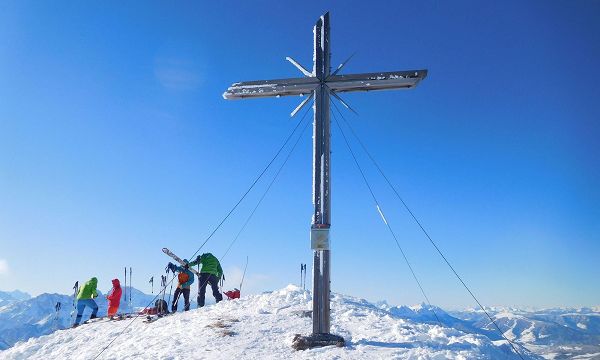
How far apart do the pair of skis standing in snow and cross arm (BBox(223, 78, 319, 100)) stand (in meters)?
8.73

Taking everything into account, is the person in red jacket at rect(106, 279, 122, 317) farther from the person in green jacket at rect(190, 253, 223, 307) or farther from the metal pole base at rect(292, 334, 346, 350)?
the metal pole base at rect(292, 334, 346, 350)

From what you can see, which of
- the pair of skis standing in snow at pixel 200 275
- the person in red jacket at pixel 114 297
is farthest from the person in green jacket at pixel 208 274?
the person in red jacket at pixel 114 297

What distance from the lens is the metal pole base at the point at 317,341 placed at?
36.2ft

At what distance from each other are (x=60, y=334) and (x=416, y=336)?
44.9 ft

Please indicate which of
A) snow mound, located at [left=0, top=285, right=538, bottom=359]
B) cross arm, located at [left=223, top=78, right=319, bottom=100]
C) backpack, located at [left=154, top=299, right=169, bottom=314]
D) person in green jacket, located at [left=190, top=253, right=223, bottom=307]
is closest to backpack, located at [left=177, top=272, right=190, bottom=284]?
person in green jacket, located at [left=190, top=253, right=223, bottom=307]

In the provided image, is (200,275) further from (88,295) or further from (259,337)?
(259,337)

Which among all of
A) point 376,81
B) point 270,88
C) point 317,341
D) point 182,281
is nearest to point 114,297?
point 182,281

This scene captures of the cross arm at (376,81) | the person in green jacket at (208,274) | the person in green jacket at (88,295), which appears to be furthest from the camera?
the person in green jacket at (88,295)

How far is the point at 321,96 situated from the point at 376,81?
1.76 metres

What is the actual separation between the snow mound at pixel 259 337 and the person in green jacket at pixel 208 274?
8.19 ft

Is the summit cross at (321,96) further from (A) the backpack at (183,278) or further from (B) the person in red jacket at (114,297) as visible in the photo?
(B) the person in red jacket at (114,297)

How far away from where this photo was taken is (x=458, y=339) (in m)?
11.1

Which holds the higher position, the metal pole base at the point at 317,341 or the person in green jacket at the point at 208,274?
the person in green jacket at the point at 208,274

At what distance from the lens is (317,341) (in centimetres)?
1110
